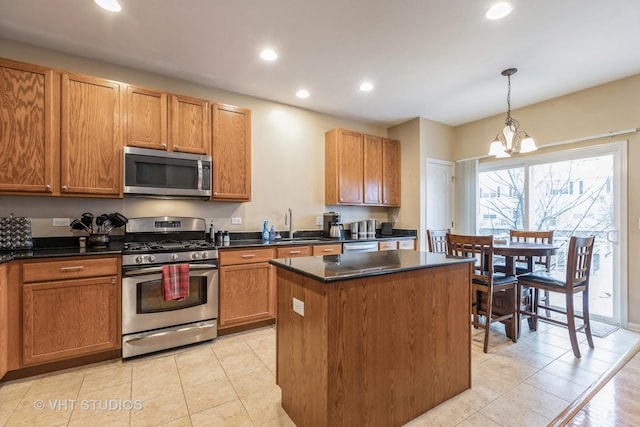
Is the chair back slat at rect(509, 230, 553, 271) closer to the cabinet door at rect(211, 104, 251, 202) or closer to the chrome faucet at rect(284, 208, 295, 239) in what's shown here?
the chrome faucet at rect(284, 208, 295, 239)

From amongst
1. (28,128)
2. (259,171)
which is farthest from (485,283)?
(28,128)

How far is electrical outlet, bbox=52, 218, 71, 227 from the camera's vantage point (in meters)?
2.79

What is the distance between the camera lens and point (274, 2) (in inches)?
84.5

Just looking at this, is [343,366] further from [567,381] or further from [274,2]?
[274,2]

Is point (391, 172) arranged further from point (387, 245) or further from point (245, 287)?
point (245, 287)

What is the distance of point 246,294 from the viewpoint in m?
3.14

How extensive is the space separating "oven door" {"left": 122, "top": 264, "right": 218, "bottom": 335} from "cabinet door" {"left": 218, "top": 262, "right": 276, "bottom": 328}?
0.11 m

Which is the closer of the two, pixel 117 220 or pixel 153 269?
pixel 153 269

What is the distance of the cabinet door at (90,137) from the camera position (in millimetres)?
2607

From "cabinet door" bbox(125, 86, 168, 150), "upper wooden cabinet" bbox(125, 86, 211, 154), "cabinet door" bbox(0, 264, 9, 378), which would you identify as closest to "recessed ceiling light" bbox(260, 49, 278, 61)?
"upper wooden cabinet" bbox(125, 86, 211, 154)

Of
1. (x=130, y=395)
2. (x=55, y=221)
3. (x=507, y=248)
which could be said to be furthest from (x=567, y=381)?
(x=55, y=221)

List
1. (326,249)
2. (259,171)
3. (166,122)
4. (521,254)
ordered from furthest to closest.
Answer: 1. (259,171)
2. (326,249)
3. (166,122)
4. (521,254)

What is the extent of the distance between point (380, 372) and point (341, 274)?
2.04ft

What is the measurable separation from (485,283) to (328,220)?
215cm
